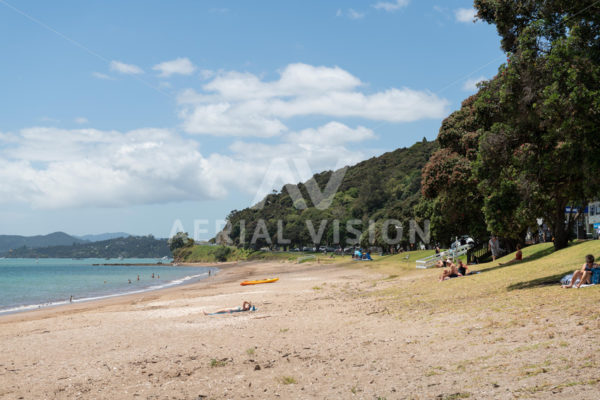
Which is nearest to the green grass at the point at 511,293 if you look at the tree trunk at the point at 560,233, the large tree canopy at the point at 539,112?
the large tree canopy at the point at 539,112

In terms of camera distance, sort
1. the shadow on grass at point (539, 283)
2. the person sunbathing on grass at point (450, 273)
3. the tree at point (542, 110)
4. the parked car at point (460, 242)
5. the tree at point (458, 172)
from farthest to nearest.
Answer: the parked car at point (460, 242), the tree at point (458, 172), the person sunbathing on grass at point (450, 273), the shadow on grass at point (539, 283), the tree at point (542, 110)

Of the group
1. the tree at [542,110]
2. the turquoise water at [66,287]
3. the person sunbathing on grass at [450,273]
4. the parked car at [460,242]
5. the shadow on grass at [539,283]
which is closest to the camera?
the tree at [542,110]

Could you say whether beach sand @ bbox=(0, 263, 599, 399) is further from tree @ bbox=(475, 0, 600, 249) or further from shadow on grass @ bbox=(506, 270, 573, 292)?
tree @ bbox=(475, 0, 600, 249)

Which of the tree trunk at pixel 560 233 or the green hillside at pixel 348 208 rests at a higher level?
the green hillside at pixel 348 208

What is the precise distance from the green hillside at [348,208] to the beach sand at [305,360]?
85.0m

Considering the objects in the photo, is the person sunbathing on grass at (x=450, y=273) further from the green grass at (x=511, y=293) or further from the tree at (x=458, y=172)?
the tree at (x=458, y=172)

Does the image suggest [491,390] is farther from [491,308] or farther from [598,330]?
[491,308]

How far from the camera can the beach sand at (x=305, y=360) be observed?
6656 mm

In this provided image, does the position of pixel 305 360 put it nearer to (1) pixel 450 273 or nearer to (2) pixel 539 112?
(2) pixel 539 112

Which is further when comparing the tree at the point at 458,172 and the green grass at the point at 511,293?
the tree at the point at 458,172

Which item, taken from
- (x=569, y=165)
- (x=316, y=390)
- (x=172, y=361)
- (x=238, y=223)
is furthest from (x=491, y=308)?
(x=238, y=223)

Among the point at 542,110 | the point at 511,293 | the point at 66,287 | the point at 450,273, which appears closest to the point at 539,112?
the point at 542,110

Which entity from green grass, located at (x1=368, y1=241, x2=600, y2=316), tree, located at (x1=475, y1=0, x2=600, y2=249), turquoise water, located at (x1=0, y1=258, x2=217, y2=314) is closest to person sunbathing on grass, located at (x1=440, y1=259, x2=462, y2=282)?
green grass, located at (x1=368, y1=241, x2=600, y2=316)

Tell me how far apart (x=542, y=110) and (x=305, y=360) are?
8.98m
